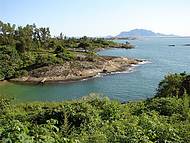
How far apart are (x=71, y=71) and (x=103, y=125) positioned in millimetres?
48993

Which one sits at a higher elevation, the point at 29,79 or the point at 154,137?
the point at 154,137

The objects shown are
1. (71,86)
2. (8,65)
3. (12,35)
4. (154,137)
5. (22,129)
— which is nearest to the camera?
(22,129)

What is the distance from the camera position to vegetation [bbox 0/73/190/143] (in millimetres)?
6180

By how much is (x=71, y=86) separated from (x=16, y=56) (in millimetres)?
17884

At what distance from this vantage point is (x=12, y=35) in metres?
85.3

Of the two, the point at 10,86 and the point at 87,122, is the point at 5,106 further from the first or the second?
the point at 10,86

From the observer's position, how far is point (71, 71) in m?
61.4

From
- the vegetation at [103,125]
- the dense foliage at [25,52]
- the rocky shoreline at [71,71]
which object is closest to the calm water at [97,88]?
the rocky shoreline at [71,71]

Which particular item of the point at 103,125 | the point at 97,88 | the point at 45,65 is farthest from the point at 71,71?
the point at 103,125

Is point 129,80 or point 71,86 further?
point 129,80

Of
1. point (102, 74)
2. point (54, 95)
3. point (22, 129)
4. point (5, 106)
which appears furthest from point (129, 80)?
point (22, 129)

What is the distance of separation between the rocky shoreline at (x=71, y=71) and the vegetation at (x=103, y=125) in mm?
30800

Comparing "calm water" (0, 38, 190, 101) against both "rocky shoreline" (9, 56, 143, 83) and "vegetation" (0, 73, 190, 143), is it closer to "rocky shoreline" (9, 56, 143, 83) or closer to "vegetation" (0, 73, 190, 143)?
"rocky shoreline" (9, 56, 143, 83)

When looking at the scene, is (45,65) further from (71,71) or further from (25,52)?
(25,52)
